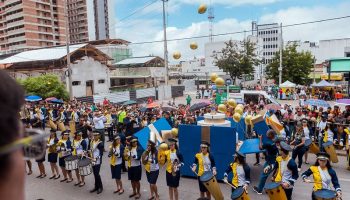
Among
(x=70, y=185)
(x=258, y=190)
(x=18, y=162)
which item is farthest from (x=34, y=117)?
(x=18, y=162)

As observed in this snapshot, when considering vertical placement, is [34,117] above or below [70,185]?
above

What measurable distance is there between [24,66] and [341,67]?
33637 mm

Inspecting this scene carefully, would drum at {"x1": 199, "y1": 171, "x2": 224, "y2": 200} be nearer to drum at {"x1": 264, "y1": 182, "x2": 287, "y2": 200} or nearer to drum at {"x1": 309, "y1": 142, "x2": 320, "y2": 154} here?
drum at {"x1": 264, "y1": 182, "x2": 287, "y2": 200}

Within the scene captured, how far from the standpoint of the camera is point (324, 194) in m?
6.16

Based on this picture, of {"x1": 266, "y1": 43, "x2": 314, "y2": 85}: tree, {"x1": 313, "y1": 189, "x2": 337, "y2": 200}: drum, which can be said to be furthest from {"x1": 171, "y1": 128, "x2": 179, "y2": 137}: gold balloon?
{"x1": 266, "y1": 43, "x2": 314, "y2": 85}: tree

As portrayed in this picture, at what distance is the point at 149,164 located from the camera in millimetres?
8531

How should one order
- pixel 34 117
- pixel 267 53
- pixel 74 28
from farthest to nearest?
pixel 267 53 → pixel 74 28 → pixel 34 117

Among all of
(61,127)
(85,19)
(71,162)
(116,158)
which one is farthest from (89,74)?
(85,19)

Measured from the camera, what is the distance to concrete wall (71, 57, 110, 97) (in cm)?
3684

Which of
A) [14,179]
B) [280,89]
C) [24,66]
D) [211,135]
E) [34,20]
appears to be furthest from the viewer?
[34,20]

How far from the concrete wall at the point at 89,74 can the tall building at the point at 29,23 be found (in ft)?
123

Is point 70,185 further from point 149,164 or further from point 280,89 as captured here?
point 280,89

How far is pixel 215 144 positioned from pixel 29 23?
73.4 m

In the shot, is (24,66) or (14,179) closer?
(14,179)
